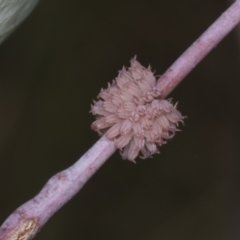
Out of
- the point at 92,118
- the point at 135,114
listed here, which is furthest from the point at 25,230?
the point at 92,118

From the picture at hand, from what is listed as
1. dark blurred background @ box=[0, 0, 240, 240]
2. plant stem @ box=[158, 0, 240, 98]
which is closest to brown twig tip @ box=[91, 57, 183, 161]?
plant stem @ box=[158, 0, 240, 98]

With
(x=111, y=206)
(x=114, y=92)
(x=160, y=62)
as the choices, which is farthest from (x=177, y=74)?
(x=111, y=206)

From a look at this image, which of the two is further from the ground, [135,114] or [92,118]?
[92,118]

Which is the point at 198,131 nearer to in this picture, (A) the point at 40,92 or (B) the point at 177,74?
(A) the point at 40,92

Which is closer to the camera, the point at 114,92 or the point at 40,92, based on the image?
the point at 114,92

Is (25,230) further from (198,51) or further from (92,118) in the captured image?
(92,118)
